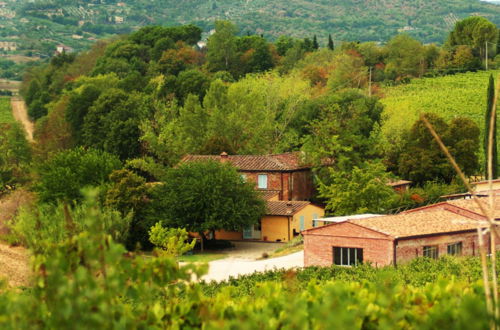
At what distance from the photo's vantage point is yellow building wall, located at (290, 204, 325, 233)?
48094 millimetres

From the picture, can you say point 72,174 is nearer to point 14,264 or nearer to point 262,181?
point 14,264

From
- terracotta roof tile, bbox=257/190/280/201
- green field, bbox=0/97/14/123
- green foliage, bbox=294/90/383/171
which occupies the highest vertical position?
green field, bbox=0/97/14/123

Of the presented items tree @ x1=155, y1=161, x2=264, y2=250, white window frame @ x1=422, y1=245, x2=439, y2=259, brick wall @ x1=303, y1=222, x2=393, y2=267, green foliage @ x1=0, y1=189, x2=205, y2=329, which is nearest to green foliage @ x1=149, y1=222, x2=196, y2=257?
tree @ x1=155, y1=161, x2=264, y2=250

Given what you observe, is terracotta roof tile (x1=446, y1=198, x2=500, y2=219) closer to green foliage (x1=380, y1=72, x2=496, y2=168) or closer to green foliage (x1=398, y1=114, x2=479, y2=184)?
green foliage (x1=398, y1=114, x2=479, y2=184)

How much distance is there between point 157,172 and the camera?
188 feet

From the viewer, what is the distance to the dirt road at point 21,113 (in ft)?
343

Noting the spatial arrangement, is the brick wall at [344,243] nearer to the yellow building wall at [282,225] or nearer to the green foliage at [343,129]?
the yellow building wall at [282,225]

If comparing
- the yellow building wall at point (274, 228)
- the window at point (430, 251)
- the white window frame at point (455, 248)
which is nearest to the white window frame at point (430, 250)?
the window at point (430, 251)

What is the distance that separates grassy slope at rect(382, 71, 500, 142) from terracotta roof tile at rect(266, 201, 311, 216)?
43.2ft

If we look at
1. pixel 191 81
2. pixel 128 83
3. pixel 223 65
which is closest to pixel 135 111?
pixel 191 81

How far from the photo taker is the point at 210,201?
4641 cm

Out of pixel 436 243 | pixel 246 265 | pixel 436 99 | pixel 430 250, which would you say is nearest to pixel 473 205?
pixel 436 243

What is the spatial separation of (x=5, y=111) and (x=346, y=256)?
92.3 meters

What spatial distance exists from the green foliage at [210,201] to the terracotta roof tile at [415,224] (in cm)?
1052
